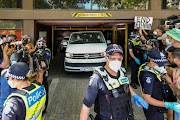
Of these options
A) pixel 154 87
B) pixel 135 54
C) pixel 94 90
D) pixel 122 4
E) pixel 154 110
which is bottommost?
pixel 154 110

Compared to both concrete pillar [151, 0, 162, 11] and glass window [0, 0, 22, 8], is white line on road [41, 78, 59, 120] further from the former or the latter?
concrete pillar [151, 0, 162, 11]

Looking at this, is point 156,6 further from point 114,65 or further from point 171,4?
point 114,65

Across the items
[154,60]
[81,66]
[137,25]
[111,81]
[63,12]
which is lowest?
[81,66]

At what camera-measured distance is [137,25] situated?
28.1 feet

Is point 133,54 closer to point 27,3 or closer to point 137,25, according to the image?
point 137,25

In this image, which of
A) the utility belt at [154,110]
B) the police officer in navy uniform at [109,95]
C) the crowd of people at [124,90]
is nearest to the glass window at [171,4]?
the crowd of people at [124,90]

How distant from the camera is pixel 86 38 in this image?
9.29m

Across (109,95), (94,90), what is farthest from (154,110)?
(94,90)

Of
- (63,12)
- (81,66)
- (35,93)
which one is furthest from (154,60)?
(63,12)

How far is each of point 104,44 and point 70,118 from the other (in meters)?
4.76

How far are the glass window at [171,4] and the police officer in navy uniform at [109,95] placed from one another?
8.02 m

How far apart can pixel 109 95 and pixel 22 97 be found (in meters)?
1.07

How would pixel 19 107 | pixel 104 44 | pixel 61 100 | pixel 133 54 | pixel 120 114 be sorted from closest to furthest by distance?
pixel 19 107 → pixel 120 114 → pixel 61 100 → pixel 133 54 → pixel 104 44

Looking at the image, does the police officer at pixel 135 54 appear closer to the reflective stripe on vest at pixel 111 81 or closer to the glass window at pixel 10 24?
the reflective stripe on vest at pixel 111 81
